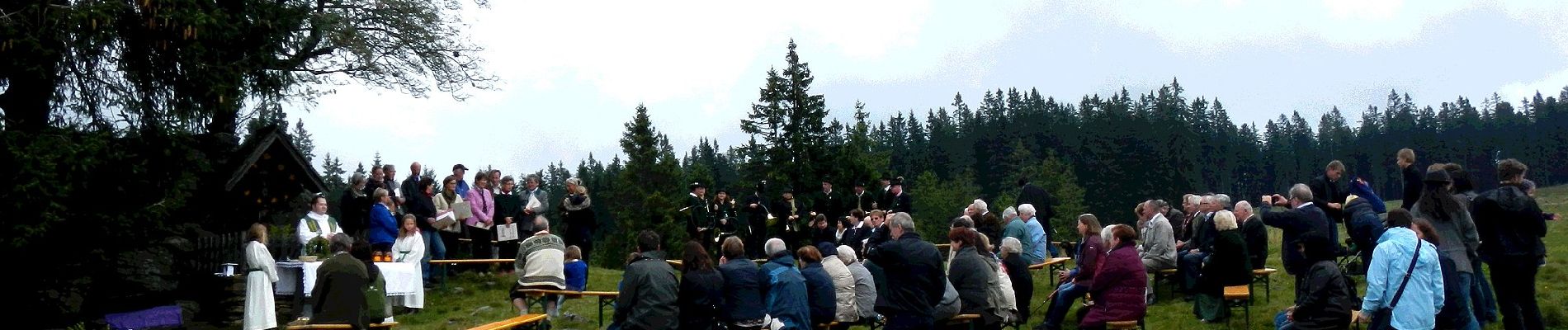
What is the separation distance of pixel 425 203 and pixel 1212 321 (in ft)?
31.7

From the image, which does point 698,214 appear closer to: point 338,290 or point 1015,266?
point 1015,266

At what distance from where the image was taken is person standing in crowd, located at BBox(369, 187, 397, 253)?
49.8 feet

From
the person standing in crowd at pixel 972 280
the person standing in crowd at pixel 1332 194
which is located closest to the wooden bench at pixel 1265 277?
the person standing in crowd at pixel 1332 194

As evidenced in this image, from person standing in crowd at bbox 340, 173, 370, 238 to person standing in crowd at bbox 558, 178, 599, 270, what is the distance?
8.47ft

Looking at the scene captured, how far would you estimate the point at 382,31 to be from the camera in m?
22.6

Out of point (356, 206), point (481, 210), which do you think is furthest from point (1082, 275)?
point (356, 206)

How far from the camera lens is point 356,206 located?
659 inches

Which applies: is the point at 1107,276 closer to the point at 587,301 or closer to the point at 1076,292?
the point at 1076,292

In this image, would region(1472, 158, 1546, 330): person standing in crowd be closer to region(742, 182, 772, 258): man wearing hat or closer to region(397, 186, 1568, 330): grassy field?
region(397, 186, 1568, 330): grassy field

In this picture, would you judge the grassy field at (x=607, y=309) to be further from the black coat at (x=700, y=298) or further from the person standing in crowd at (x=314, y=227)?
the black coat at (x=700, y=298)

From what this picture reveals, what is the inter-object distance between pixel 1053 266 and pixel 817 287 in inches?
276

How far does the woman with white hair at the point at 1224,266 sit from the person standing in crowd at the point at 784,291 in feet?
13.7

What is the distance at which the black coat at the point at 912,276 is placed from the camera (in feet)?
34.4

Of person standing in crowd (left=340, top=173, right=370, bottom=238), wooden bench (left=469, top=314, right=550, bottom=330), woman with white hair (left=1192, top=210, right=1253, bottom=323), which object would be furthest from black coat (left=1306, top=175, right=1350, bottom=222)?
person standing in crowd (left=340, top=173, right=370, bottom=238)
